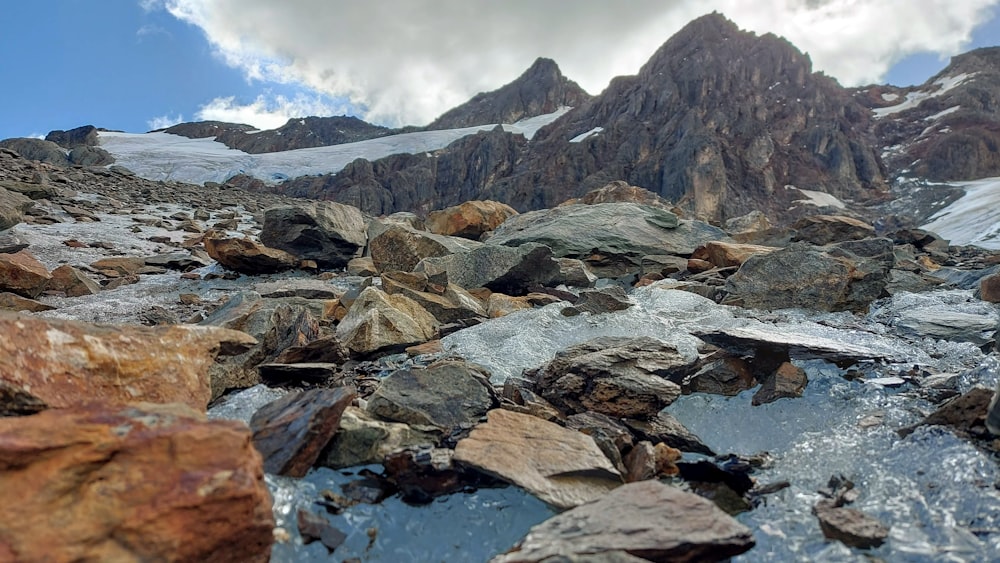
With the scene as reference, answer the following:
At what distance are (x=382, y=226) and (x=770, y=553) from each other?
936 cm

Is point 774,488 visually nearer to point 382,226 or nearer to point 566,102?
point 382,226

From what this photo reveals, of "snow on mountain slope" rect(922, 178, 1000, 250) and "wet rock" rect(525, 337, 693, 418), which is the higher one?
"snow on mountain slope" rect(922, 178, 1000, 250)

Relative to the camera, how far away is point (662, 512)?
7.15 ft

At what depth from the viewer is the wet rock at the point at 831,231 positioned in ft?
40.9

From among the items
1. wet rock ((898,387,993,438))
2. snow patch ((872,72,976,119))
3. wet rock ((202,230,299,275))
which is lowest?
wet rock ((898,387,993,438))

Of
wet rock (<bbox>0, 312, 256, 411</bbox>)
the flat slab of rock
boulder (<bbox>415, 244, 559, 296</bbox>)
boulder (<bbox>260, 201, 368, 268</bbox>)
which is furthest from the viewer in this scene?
boulder (<bbox>260, 201, 368, 268</bbox>)

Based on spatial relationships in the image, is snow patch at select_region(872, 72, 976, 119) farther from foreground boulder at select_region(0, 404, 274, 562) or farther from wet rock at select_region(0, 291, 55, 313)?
foreground boulder at select_region(0, 404, 274, 562)

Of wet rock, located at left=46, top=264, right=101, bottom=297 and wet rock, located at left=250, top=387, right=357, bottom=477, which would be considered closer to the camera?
wet rock, located at left=250, top=387, right=357, bottom=477

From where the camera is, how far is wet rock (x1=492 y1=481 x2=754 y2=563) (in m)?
1.97

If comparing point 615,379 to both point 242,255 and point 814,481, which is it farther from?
point 242,255

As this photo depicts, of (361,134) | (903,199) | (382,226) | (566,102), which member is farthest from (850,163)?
(361,134)

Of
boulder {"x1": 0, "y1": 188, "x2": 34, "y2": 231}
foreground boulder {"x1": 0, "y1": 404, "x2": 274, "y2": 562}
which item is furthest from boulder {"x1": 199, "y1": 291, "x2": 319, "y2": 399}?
boulder {"x1": 0, "y1": 188, "x2": 34, "y2": 231}

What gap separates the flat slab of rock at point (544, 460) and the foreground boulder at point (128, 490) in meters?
1.12

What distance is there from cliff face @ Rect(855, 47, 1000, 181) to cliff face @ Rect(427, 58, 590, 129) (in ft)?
204
